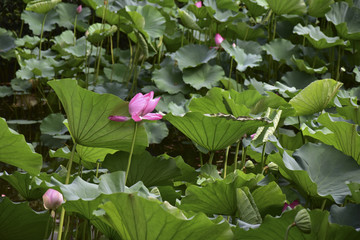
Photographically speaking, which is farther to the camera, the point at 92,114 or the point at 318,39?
the point at 318,39

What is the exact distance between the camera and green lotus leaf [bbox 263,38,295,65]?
2.72 meters

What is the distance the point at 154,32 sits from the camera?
280 centimetres

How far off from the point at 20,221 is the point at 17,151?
16 centimetres

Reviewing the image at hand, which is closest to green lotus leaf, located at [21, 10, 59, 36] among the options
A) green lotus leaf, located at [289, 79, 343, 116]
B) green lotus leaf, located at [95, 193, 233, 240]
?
green lotus leaf, located at [289, 79, 343, 116]

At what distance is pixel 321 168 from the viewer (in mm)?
1180

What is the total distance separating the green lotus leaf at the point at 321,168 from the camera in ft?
3.63

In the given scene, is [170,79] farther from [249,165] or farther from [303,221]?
[303,221]

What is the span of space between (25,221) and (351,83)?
2.42 meters

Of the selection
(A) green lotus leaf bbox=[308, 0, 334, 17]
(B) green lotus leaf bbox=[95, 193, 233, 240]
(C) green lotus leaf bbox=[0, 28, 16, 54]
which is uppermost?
(B) green lotus leaf bbox=[95, 193, 233, 240]

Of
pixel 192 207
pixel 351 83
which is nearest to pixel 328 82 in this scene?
pixel 192 207

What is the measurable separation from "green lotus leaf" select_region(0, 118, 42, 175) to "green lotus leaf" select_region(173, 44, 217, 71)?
1.56 meters

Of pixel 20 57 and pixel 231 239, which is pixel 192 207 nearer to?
pixel 231 239

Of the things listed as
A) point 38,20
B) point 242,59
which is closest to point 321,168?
point 242,59

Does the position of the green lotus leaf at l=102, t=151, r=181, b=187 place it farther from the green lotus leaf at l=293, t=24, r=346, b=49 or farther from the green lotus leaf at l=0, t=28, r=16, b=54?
the green lotus leaf at l=0, t=28, r=16, b=54
